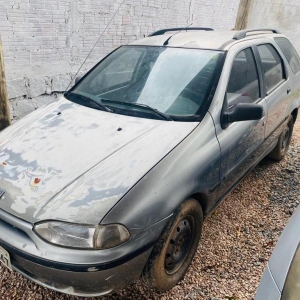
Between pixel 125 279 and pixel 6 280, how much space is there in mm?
1042

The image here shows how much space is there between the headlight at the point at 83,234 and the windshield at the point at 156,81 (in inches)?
41.2

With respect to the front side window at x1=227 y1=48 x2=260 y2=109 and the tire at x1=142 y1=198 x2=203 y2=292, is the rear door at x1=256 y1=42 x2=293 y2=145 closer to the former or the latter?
the front side window at x1=227 y1=48 x2=260 y2=109

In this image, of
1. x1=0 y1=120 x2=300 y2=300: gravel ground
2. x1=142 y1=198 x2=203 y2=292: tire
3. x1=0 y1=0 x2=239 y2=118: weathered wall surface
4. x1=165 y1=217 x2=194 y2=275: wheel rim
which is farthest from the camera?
x1=0 y1=0 x2=239 y2=118: weathered wall surface

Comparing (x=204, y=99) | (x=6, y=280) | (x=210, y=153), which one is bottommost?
(x=6, y=280)

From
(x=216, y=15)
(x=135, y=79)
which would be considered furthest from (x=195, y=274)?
(x=216, y=15)

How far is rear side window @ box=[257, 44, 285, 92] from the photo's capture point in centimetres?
331

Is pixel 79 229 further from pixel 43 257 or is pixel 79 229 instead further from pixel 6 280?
pixel 6 280

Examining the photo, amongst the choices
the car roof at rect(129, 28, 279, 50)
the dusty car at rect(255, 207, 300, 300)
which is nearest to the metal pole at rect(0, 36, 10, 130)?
the car roof at rect(129, 28, 279, 50)

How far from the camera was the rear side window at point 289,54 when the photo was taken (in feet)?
12.7

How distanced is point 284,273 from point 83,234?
1.05 m

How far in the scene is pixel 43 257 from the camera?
1756 mm

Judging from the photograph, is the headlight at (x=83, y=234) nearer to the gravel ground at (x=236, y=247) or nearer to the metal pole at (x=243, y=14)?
the gravel ground at (x=236, y=247)

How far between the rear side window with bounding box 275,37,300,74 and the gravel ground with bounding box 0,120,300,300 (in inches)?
51.7

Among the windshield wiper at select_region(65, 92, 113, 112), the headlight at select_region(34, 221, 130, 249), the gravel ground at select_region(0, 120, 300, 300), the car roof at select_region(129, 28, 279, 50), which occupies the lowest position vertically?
the gravel ground at select_region(0, 120, 300, 300)
